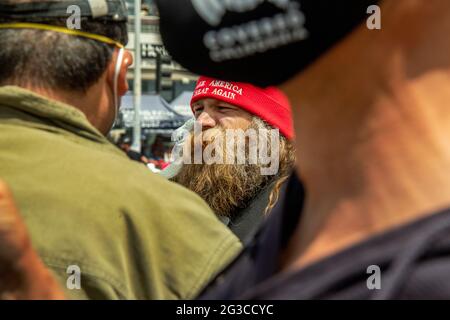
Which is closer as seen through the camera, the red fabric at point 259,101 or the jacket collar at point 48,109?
the jacket collar at point 48,109

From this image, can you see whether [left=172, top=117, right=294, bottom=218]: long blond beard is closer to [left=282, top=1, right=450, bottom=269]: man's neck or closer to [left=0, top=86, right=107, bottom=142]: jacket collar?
[left=0, top=86, right=107, bottom=142]: jacket collar

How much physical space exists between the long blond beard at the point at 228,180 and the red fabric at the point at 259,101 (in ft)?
0.18

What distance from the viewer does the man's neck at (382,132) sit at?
3.02ft

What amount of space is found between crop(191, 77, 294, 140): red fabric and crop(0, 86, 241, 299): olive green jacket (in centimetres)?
209

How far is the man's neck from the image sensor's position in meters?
0.92

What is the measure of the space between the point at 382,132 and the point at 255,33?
209 mm

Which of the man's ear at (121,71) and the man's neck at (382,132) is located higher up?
the man's neck at (382,132)

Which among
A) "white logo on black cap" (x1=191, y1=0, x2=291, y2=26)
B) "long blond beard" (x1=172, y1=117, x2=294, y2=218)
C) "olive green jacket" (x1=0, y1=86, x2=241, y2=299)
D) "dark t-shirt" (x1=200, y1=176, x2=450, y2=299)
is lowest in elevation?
"long blond beard" (x1=172, y1=117, x2=294, y2=218)

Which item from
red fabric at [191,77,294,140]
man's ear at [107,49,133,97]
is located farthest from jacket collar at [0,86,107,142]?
red fabric at [191,77,294,140]

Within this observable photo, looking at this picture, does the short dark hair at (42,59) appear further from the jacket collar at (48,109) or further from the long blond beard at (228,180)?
the long blond beard at (228,180)

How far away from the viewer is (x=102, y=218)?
6.36 ft

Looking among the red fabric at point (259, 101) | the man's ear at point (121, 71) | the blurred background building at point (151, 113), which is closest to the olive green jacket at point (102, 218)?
the man's ear at point (121, 71)
